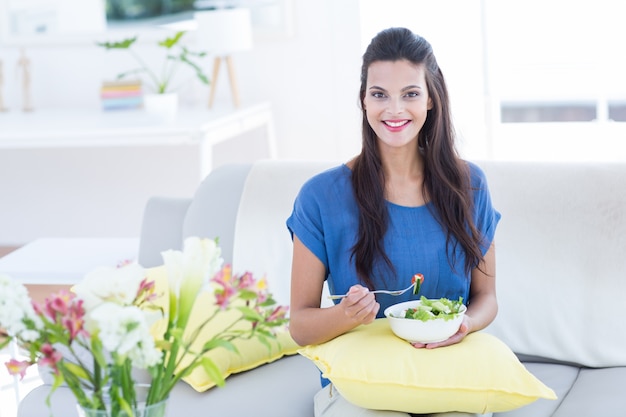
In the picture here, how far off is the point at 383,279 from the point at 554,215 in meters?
0.49

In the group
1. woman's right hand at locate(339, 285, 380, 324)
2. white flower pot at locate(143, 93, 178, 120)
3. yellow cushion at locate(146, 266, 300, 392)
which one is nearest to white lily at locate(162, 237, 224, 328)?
woman's right hand at locate(339, 285, 380, 324)

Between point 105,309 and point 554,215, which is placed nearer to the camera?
point 105,309

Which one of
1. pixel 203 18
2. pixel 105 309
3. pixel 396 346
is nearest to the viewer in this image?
pixel 105 309

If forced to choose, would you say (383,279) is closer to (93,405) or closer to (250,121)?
(93,405)

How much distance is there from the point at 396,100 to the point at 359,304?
0.44 m

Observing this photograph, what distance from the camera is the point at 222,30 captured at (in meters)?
4.09

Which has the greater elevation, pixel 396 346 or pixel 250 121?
pixel 250 121

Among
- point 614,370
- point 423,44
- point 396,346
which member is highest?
point 423,44

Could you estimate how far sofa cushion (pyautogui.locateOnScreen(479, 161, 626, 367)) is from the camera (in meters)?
2.18

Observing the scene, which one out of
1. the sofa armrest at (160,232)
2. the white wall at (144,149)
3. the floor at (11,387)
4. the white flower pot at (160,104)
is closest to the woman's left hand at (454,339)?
the sofa armrest at (160,232)

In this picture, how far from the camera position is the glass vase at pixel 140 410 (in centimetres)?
132

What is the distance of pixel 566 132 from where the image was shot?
4375mm

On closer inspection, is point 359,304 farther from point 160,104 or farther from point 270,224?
point 160,104

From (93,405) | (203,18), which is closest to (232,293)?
(93,405)
